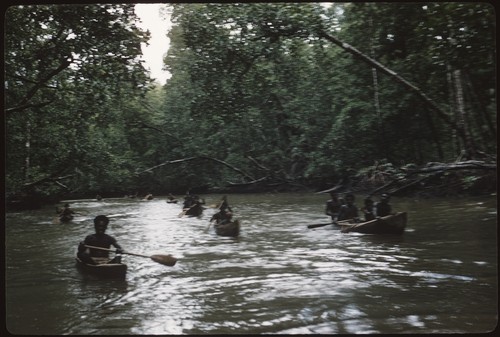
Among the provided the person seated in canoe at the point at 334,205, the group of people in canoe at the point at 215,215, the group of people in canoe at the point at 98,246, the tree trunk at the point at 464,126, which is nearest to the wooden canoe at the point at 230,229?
the group of people in canoe at the point at 215,215

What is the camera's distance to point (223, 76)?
14.2m

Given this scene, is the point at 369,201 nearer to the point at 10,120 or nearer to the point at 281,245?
the point at 281,245

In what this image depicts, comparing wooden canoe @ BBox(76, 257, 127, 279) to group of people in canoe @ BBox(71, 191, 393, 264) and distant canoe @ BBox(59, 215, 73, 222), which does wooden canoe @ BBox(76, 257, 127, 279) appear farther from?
distant canoe @ BBox(59, 215, 73, 222)

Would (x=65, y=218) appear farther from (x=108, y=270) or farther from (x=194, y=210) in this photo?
(x=108, y=270)

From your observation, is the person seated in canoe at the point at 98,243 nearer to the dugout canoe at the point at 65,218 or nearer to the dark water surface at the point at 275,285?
the dark water surface at the point at 275,285

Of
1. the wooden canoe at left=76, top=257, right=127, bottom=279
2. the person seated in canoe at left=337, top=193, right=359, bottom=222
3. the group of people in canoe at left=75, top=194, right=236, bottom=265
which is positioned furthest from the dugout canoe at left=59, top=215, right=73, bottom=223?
A: the person seated in canoe at left=337, top=193, right=359, bottom=222

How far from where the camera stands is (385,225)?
9.82 metres

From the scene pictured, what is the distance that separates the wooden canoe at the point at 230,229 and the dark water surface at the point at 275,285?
0.29 meters

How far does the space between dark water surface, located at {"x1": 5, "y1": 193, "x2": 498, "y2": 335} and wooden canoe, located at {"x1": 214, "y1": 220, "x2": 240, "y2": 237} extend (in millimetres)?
290

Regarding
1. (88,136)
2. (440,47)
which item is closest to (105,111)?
(88,136)

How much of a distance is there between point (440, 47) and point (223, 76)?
686 cm

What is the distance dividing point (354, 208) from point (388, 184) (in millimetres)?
1913

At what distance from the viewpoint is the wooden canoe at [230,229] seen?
11078mm

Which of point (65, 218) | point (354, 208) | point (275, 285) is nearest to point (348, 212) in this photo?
point (354, 208)
